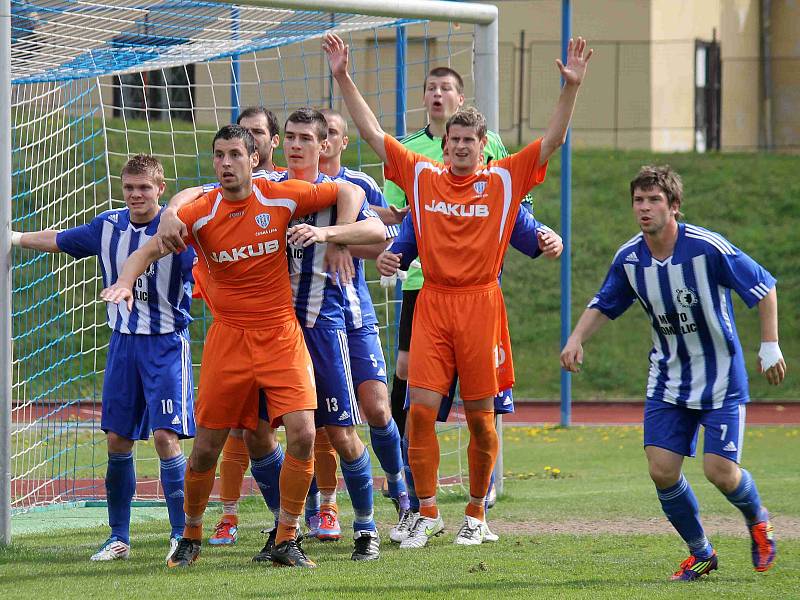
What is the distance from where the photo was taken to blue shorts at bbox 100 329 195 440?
6301 mm

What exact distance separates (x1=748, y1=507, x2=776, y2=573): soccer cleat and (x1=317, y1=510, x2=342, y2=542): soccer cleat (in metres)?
2.26

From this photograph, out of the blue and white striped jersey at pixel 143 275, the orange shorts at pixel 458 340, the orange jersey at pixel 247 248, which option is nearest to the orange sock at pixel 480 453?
the orange shorts at pixel 458 340

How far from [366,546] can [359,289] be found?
4.74 ft

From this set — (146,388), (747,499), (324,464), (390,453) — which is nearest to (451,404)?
(390,453)

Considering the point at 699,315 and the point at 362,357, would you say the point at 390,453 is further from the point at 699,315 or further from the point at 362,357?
the point at 699,315

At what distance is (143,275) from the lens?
254 inches

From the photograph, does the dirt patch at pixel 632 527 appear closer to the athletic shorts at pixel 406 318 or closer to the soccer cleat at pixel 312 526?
the soccer cleat at pixel 312 526

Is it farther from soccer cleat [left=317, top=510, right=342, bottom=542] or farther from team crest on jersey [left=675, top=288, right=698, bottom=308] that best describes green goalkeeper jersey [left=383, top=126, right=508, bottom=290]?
team crest on jersey [left=675, top=288, right=698, bottom=308]

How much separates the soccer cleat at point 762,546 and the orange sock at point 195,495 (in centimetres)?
256

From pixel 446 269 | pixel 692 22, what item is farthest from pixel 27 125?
pixel 692 22

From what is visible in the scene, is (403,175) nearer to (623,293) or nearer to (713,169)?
(623,293)

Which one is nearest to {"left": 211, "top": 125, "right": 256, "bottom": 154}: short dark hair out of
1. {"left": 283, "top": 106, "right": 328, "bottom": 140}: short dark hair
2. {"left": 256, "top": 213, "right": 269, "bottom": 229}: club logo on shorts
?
{"left": 256, "top": 213, "right": 269, "bottom": 229}: club logo on shorts

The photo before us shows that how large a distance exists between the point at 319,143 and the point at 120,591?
245cm

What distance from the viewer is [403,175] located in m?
6.62
